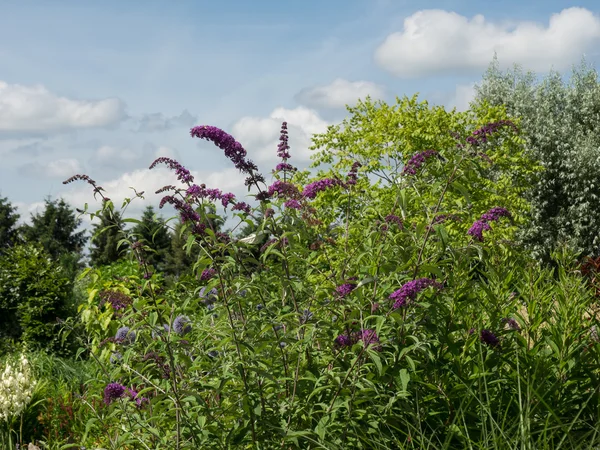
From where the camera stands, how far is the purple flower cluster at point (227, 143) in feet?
11.7

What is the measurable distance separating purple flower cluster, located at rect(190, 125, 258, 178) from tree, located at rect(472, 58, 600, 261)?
72.8 feet

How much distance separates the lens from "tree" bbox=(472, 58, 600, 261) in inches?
1001

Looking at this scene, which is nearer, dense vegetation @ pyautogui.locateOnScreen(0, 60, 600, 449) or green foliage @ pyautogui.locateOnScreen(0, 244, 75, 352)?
dense vegetation @ pyautogui.locateOnScreen(0, 60, 600, 449)

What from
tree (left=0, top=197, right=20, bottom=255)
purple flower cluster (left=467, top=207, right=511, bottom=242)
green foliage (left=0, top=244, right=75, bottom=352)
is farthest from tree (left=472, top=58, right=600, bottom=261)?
tree (left=0, top=197, right=20, bottom=255)

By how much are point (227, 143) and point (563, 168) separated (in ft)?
82.1

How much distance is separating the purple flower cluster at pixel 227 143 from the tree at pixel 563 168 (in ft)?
72.8

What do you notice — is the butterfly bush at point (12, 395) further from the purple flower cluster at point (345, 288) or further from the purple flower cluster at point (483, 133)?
the purple flower cluster at point (483, 133)

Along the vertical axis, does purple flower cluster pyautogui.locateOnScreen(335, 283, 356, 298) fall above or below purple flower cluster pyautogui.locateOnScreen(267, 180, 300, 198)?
below

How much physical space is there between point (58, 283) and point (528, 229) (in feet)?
64.2

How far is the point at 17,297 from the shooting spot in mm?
10930

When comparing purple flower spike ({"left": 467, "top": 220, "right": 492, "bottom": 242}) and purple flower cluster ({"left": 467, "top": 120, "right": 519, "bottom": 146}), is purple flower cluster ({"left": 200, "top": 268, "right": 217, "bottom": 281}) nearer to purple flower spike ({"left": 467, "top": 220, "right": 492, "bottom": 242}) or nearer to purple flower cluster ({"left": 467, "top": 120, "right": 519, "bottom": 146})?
purple flower spike ({"left": 467, "top": 220, "right": 492, "bottom": 242})

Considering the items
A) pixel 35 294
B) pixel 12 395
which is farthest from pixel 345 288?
pixel 35 294

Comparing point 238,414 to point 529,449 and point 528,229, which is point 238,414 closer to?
point 529,449

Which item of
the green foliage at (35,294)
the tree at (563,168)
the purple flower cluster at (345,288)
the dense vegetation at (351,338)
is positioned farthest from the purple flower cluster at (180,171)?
the tree at (563,168)
